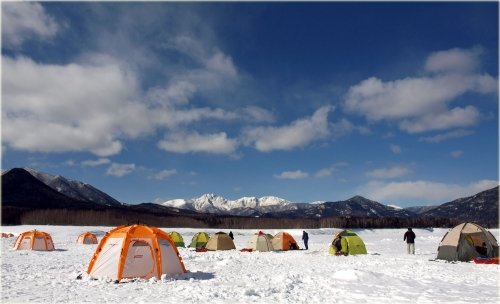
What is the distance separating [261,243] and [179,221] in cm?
14157

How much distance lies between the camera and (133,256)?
633 inches

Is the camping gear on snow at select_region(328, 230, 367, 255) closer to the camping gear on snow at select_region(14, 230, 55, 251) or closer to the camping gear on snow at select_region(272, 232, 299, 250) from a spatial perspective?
the camping gear on snow at select_region(272, 232, 299, 250)

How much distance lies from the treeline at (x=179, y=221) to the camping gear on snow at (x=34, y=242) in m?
94.0

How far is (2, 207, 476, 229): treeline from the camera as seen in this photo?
125938 mm

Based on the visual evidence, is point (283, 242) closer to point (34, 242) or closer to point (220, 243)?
point (220, 243)

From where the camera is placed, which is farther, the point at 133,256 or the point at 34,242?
the point at 34,242

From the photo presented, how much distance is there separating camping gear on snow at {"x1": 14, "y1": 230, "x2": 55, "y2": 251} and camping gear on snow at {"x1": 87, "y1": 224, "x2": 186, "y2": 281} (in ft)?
70.3

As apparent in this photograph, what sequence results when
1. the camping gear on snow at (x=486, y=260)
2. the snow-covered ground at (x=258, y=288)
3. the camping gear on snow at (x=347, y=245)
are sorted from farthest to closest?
the camping gear on snow at (x=347, y=245) → the camping gear on snow at (x=486, y=260) → the snow-covered ground at (x=258, y=288)

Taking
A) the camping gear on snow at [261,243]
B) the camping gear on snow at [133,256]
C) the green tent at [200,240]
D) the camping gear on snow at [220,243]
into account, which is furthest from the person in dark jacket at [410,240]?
the camping gear on snow at [133,256]

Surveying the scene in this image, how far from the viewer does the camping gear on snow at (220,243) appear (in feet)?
117

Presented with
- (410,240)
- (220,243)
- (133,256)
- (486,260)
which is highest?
(133,256)

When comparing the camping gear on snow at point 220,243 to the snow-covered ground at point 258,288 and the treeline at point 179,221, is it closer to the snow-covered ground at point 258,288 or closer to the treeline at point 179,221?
the snow-covered ground at point 258,288

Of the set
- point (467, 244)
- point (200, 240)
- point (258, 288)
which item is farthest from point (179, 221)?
point (258, 288)

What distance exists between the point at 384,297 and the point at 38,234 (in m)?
31.5
